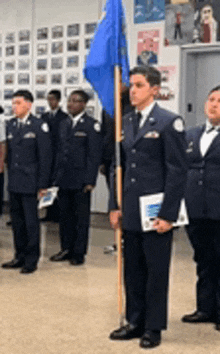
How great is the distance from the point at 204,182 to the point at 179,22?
452 centimetres

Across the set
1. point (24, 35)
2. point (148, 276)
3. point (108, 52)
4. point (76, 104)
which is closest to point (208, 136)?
point (108, 52)

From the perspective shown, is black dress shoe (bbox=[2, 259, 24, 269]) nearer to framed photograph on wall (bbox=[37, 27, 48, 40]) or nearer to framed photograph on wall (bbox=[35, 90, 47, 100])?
framed photograph on wall (bbox=[35, 90, 47, 100])

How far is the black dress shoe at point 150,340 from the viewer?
10.5 feet

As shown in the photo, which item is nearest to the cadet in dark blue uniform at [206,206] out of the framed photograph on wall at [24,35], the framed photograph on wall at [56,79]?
the framed photograph on wall at [56,79]

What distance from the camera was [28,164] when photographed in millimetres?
5004

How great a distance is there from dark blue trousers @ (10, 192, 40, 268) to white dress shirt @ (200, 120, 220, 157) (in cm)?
186

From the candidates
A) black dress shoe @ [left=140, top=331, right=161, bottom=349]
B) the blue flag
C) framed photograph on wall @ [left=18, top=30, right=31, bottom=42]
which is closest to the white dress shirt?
the blue flag

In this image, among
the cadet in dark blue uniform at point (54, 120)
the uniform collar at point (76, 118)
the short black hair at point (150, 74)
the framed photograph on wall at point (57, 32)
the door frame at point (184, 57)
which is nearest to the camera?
the short black hair at point (150, 74)

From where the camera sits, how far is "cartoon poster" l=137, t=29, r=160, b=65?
7879 mm

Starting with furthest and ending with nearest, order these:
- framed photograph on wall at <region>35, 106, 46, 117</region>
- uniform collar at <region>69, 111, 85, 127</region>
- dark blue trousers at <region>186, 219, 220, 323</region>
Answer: framed photograph on wall at <region>35, 106, 46, 117</region>
uniform collar at <region>69, 111, 85, 127</region>
dark blue trousers at <region>186, 219, 220, 323</region>

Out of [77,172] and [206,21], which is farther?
[206,21]

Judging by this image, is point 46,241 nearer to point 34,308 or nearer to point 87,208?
point 87,208

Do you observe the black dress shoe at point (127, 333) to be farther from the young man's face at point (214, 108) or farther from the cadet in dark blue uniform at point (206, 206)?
the young man's face at point (214, 108)

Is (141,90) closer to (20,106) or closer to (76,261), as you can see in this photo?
(20,106)
